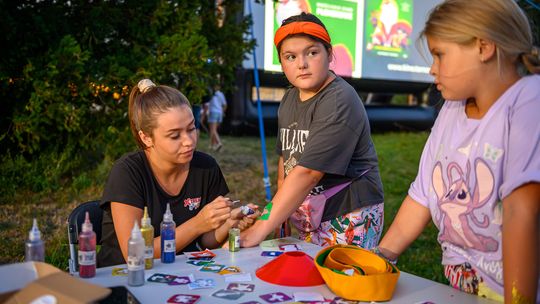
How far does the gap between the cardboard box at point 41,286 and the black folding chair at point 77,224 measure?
713 mm

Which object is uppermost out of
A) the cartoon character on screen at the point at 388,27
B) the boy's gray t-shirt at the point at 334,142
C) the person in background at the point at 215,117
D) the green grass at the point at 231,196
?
the cartoon character on screen at the point at 388,27

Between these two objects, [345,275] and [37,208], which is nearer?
[345,275]

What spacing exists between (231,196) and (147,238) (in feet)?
14.5

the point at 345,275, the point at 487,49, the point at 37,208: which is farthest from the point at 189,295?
the point at 37,208

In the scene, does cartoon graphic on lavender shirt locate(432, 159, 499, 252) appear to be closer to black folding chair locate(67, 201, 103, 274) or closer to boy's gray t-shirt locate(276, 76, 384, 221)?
boy's gray t-shirt locate(276, 76, 384, 221)

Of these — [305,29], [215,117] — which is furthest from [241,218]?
[215,117]

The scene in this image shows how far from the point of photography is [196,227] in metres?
2.15

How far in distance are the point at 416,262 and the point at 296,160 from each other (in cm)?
256

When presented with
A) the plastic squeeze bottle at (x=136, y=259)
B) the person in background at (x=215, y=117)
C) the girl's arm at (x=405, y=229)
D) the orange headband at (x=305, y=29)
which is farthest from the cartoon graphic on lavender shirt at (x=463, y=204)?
the person in background at (x=215, y=117)

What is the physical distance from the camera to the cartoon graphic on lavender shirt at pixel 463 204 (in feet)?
4.93

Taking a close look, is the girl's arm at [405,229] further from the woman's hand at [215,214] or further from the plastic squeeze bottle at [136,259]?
the plastic squeeze bottle at [136,259]

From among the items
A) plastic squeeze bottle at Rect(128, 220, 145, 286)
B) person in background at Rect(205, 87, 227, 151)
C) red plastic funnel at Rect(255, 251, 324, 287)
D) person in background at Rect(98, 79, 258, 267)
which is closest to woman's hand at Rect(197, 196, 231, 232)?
person in background at Rect(98, 79, 258, 267)

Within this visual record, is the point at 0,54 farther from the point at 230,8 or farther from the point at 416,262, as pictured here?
the point at 416,262

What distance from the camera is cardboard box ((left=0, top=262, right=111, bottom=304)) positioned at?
1166mm
